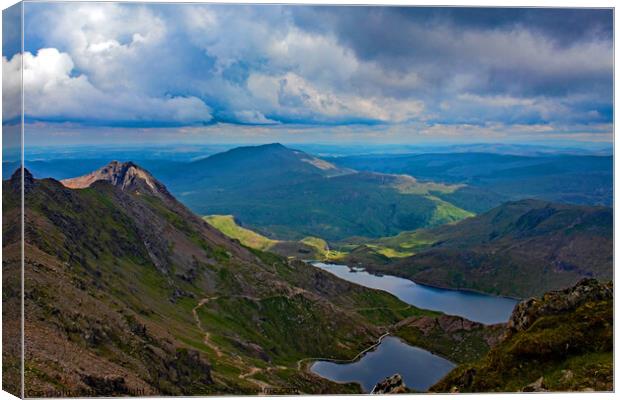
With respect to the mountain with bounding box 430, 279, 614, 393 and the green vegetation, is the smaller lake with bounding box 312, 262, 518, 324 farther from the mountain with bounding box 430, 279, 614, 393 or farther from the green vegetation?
the mountain with bounding box 430, 279, 614, 393

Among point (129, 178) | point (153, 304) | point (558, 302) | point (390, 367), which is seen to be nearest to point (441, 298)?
point (129, 178)

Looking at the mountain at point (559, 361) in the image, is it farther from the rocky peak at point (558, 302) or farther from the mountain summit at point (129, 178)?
the mountain summit at point (129, 178)

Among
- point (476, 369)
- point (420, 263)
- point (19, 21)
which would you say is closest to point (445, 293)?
point (420, 263)

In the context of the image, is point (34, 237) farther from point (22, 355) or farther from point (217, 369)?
point (22, 355)

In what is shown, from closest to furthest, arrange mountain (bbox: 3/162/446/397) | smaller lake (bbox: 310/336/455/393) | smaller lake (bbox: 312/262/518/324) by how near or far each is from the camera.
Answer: mountain (bbox: 3/162/446/397)
smaller lake (bbox: 310/336/455/393)
smaller lake (bbox: 312/262/518/324)

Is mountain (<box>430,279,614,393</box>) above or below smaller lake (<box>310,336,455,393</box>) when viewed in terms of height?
above

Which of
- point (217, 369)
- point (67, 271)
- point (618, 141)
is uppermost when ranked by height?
point (618, 141)

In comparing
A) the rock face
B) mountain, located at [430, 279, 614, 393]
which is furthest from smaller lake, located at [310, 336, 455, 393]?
mountain, located at [430, 279, 614, 393]
